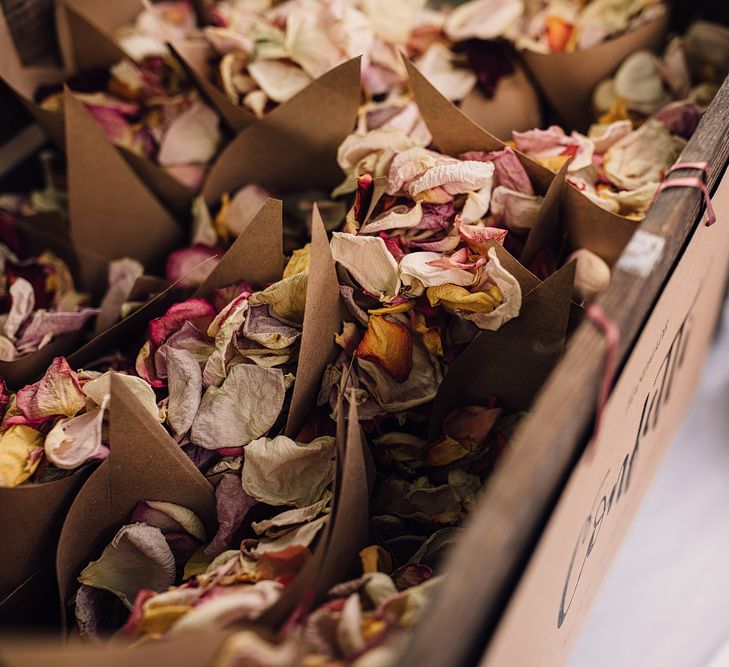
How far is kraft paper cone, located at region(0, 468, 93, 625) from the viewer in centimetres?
49

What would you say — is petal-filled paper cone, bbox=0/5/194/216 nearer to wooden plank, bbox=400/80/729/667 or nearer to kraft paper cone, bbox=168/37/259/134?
kraft paper cone, bbox=168/37/259/134

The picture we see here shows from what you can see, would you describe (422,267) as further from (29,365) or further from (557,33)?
(557,33)

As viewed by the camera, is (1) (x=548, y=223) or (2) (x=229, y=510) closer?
(2) (x=229, y=510)

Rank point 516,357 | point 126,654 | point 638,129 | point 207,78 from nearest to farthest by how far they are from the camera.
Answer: point 126,654
point 516,357
point 638,129
point 207,78

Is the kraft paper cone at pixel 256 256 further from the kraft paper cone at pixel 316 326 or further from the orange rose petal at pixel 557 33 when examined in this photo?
the orange rose petal at pixel 557 33

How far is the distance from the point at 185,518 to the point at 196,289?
0.70 ft

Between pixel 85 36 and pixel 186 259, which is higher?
pixel 85 36

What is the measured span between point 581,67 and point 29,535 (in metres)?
0.75

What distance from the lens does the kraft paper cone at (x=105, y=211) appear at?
2.44 ft

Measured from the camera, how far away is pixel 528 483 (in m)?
0.34

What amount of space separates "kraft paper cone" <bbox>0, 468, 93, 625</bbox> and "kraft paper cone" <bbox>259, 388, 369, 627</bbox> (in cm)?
19

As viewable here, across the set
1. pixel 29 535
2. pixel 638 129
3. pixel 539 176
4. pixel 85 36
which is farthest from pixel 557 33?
pixel 29 535

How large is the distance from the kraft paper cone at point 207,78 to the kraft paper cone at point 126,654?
57cm

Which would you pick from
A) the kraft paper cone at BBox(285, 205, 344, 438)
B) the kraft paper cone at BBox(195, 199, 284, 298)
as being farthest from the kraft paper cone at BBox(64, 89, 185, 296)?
the kraft paper cone at BBox(285, 205, 344, 438)
